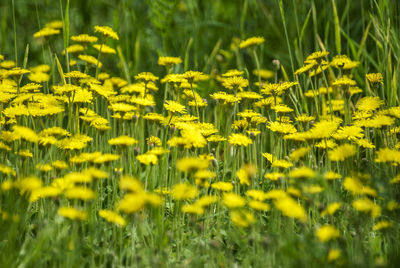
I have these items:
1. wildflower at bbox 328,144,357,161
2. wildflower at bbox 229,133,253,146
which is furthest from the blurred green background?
wildflower at bbox 328,144,357,161

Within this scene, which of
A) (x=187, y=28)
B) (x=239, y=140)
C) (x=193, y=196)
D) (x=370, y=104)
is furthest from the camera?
→ (x=187, y=28)

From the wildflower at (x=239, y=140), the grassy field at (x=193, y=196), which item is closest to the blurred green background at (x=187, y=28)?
the grassy field at (x=193, y=196)

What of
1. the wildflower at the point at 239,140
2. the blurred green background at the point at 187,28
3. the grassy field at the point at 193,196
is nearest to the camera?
the grassy field at the point at 193,196

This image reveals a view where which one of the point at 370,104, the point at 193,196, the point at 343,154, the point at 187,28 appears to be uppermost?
the point at 187,28

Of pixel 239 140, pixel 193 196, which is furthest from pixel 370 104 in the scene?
pixel 193 196

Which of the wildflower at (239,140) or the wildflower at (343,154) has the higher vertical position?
the wildflower at (239,140)

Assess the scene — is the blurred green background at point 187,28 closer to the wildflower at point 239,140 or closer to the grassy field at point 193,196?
the grassy field at point 193,196

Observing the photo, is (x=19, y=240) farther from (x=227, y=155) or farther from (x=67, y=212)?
(x=227, y=155)

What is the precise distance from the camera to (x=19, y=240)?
1.32m

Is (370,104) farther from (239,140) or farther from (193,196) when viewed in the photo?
(193,196)

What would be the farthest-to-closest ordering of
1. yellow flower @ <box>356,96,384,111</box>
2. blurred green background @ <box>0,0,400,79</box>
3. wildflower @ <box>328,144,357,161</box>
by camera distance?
blurred green background @ <box>0,0,400,79</box>, yellow flower @ <box>356,96,384,111</box>, wildflower @ <box>328,144,357,161</box>

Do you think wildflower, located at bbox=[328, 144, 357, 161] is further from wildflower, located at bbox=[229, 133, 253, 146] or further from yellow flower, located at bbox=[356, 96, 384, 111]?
yellow flower, located at bbox=[356, 96, 384, 111]

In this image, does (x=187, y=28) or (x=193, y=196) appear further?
(x=187, y=28)

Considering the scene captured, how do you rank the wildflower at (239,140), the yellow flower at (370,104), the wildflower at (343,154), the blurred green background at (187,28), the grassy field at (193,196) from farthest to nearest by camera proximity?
1. the blurred green background at (187,28)
2. the yellow flower at (370,104)
3. the wildflower at (239,140)
4. the wildflower at (343,154)
5. the grassy field at (193,196)
